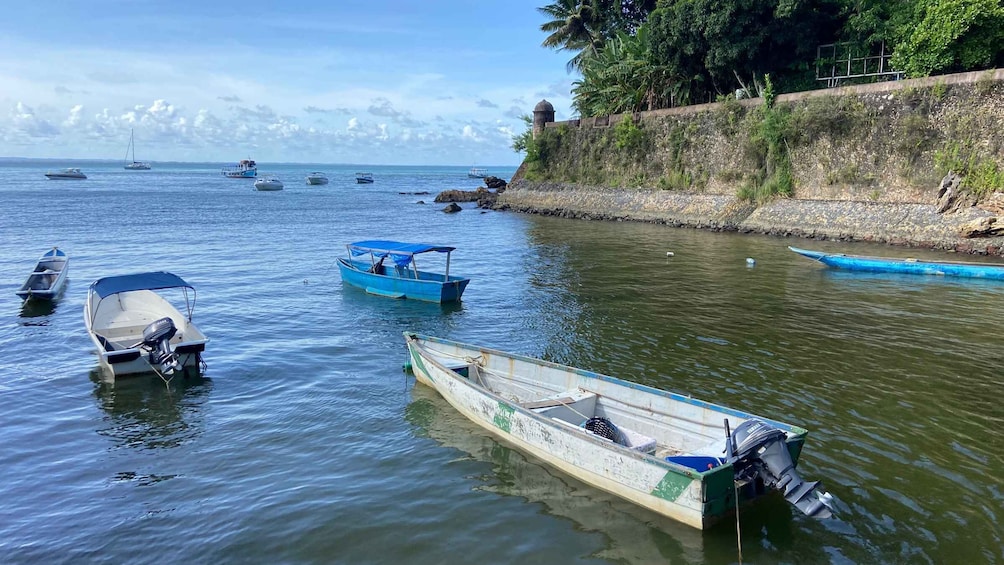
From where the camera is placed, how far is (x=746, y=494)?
8484 mm

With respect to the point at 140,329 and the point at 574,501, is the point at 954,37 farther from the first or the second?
the point at 140,329

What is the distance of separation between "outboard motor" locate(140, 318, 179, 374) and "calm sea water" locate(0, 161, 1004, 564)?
59 cm

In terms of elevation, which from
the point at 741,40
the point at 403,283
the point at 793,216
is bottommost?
the point at 403,283

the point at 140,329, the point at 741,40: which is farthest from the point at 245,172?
the point at 140,329

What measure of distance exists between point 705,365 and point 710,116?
33572 mm

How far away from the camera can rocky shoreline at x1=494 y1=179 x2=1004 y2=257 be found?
29391mm

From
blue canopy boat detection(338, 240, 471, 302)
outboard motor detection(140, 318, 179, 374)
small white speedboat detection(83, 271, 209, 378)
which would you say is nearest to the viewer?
outboard motor detection(140, 318, 179, 374)

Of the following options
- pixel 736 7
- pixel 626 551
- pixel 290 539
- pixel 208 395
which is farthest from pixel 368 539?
pixel 736 7

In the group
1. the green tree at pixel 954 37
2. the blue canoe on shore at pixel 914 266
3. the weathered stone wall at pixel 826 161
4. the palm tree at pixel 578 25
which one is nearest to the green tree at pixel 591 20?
the palm tree at pixel 578 25

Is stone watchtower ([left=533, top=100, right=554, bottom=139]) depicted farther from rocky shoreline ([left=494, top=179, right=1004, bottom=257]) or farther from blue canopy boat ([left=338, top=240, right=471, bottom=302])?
blue canopy boat ([left=338, top=240, right=471, bottom=302])

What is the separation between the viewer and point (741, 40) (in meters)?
39.9

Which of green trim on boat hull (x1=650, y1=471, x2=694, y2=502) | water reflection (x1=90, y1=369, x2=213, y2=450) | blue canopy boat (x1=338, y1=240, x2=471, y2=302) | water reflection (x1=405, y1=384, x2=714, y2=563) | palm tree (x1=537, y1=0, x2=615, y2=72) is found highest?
palm tree (x1=537, y1=0, x2=615, y2=72)

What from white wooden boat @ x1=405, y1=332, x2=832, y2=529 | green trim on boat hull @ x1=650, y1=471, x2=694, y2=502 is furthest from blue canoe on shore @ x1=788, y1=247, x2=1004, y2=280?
green trim on boat hull @ x1=650, y1=471, x2=694, y2=502

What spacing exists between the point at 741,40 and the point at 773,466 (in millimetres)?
37860
